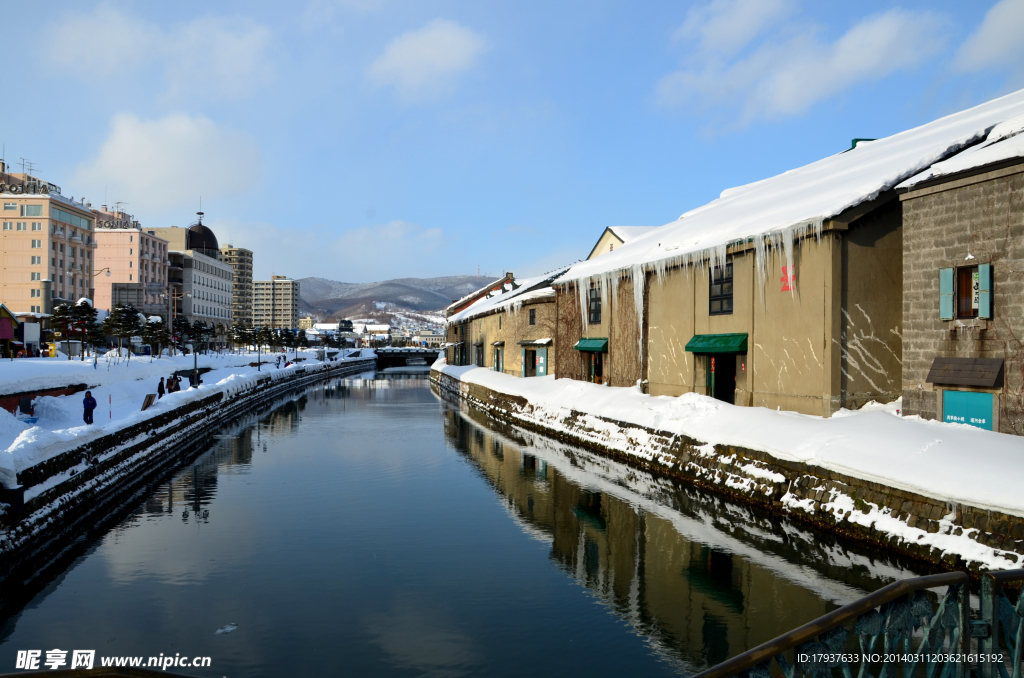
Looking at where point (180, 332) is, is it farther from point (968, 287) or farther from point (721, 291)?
point (968, 287)

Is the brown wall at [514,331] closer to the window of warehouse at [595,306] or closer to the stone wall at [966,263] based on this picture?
the window of warehouse at [595,306]

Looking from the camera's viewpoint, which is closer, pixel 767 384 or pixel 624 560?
pixel 624 560

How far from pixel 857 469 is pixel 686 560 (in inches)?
159

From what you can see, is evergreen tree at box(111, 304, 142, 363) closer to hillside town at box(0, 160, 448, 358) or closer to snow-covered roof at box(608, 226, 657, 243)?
hillside town at box(0, 160, 448, 358)

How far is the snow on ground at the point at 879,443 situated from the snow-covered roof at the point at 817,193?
535 centimetres

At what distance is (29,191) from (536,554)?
10576 cm

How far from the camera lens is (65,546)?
15188 millimetres

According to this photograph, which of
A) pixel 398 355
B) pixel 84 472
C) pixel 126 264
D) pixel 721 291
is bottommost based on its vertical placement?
pixel 84 472

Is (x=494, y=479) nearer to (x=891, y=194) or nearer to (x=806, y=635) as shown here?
(x=891, y=194)

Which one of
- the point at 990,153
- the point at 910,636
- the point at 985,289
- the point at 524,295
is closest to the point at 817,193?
the point at 990,153

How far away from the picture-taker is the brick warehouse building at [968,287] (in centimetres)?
1431

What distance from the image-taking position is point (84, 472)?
18500 mm

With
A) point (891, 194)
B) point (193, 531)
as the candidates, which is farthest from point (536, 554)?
point (891, 194)

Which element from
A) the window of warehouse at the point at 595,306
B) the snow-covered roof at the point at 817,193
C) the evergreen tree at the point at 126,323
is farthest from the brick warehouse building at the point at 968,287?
the evergreen tree at the point at 126,323
